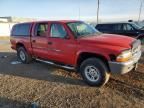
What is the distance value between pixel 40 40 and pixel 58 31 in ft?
3.26

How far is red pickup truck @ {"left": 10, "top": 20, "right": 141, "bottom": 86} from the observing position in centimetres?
466

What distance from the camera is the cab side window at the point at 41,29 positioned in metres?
6.55

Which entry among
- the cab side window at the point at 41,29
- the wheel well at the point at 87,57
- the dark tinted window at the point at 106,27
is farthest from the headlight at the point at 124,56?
the dark tinted window at the point at 106,27

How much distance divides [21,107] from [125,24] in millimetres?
11713

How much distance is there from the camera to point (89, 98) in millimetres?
4520

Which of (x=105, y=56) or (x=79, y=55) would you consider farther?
(x=79, y=55)

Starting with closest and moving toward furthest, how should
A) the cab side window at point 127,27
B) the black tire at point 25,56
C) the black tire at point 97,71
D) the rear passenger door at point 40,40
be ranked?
1. the black tire at point 97,71
2. the rear passenger door at point 40,40
3. the black tire at point 25,56
4. the cab side window at point 127,27

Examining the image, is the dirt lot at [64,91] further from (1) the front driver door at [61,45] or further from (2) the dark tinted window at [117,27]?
(2) the dark tinted window at [117,27]

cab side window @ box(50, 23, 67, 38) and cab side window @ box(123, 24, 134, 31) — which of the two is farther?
cab side window @ box(123, 24, 134, 31)

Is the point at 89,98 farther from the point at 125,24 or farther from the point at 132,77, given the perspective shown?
the point at 125,24

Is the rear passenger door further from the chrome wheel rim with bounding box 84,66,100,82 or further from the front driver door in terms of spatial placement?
the chrome wheel rim with bounding box 84,66,100,82

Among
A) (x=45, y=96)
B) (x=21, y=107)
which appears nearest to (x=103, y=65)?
(x=45, y=96)

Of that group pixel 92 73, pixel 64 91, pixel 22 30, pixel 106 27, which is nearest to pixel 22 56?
pixel 22 30

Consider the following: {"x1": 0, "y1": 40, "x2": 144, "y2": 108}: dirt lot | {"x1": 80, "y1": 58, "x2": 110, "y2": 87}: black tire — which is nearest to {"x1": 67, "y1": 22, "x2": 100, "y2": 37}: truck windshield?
{"x1": 80, "y1": 58, "x2": 110, "y2": 87}: black tire
